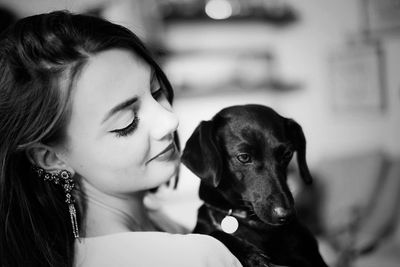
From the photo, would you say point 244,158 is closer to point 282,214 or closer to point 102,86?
point 282,214

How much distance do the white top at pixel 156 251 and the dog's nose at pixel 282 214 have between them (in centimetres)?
27

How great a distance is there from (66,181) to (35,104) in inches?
7.4

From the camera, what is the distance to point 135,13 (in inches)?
130

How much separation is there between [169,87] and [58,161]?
321mm

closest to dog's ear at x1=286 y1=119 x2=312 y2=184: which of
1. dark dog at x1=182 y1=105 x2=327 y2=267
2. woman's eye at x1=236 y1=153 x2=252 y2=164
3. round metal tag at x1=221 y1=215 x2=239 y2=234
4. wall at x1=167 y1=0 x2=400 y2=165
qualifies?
dark dog at x1=182 y1=105 x2=327 y2=267

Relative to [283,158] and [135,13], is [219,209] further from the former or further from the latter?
[135,13]

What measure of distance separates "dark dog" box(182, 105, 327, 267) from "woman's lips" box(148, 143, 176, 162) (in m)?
0.21

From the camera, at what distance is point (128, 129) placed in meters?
0.81

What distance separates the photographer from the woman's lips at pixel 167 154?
87 centimetres

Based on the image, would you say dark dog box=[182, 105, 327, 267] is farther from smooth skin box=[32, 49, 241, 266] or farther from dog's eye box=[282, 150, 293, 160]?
smooth skin box=[32, 49, 241, 266]

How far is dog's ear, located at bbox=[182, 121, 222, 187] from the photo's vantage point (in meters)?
1.12

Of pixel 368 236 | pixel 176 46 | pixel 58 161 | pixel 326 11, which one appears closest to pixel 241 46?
pixel 176 46

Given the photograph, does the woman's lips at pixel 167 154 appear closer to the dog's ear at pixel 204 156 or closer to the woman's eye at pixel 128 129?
the woman's eye at pixel 128 129

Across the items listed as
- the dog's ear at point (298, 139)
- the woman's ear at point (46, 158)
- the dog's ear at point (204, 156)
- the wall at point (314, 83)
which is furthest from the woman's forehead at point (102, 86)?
the wall at point (314, 83)
